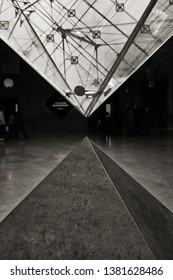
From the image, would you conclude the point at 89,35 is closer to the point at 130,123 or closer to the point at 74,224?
the point at 74,224

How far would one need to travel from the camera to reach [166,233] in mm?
1932

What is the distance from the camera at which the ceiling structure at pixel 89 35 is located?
308 cm

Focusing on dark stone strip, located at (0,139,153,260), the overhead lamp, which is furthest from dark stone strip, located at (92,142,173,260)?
the overhead lamp

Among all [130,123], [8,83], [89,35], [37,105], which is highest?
[8,83]

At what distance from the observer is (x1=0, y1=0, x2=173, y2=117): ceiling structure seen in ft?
10.1

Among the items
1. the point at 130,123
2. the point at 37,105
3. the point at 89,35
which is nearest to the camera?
the point at 89,35

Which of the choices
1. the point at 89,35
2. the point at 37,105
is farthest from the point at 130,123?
the point at 89,35

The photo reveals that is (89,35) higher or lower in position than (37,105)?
lower

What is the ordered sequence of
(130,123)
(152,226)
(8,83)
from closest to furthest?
(152,226) < (130,123) < (8,83)

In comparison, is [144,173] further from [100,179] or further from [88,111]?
[100,179]

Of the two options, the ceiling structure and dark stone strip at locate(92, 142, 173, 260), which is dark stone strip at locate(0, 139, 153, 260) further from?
the ceiling structure

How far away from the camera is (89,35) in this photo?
131 inches

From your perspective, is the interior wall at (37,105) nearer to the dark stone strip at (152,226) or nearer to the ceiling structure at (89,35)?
the ceiling structure at (89,35)
